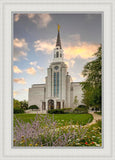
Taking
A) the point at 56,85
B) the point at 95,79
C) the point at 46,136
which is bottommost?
the point at 46,136

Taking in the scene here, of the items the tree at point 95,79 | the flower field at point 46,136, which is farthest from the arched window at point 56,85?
the flower field at point 46,136

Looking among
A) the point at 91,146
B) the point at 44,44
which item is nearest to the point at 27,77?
the point at 44,44

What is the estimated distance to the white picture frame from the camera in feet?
3.82

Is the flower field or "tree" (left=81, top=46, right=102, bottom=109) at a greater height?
"tree" (left=81, top=46, right=102, bottom=109)

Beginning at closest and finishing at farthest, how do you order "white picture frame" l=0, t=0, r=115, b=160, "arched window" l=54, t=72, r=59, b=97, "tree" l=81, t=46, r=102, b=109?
1. "white picture frame" l=0, t=0, r=115, b=160
2. "tree" l=81, t=46, r=102, b=109
3. "arched window" l=54, t=72, r=59, b=97

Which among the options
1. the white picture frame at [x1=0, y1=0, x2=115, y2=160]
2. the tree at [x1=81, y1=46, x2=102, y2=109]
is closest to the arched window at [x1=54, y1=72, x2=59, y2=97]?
the tree at [x1=81, y1=46, x2=102, y2=109]

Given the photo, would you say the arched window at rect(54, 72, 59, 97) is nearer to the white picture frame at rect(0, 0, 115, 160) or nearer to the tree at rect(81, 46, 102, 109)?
the tree at rect(81, 46, 102, 109)

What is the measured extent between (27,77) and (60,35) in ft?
2.80

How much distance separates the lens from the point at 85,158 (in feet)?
3.74
